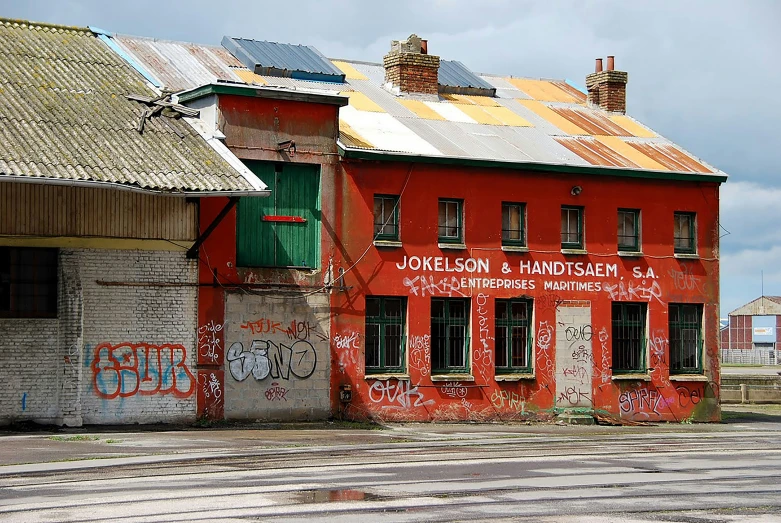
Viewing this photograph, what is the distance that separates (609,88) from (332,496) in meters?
25.3

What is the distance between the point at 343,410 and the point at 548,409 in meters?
5.63

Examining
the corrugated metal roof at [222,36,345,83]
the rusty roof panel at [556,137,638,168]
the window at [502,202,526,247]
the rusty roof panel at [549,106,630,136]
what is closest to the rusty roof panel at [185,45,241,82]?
the corrugated metal roof at [222,36,345,83]

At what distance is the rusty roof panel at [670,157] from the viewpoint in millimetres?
31969

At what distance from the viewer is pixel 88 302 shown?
23688 millimetres

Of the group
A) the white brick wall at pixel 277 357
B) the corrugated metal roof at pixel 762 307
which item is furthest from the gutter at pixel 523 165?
the corrugated metal roof at pixel 762 307

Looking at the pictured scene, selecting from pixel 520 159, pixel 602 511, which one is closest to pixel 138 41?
pixel 520 159

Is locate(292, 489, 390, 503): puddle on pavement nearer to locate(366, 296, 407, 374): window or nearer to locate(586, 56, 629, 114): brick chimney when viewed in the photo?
locate(366, 296, 407, 374): window

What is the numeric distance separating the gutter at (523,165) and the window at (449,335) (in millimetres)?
3297

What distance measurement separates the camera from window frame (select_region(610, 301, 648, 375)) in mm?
30500

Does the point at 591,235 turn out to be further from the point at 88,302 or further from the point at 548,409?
the point at 88,302

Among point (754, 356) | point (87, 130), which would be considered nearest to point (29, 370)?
point (87, 130)

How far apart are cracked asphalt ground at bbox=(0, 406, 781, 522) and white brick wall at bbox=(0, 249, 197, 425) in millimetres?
959

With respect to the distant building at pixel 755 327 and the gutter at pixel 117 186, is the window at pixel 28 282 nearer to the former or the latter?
the gutter at pixel 117 186

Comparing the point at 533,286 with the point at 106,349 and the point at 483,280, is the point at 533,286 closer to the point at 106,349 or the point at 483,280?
the point at 483,280
